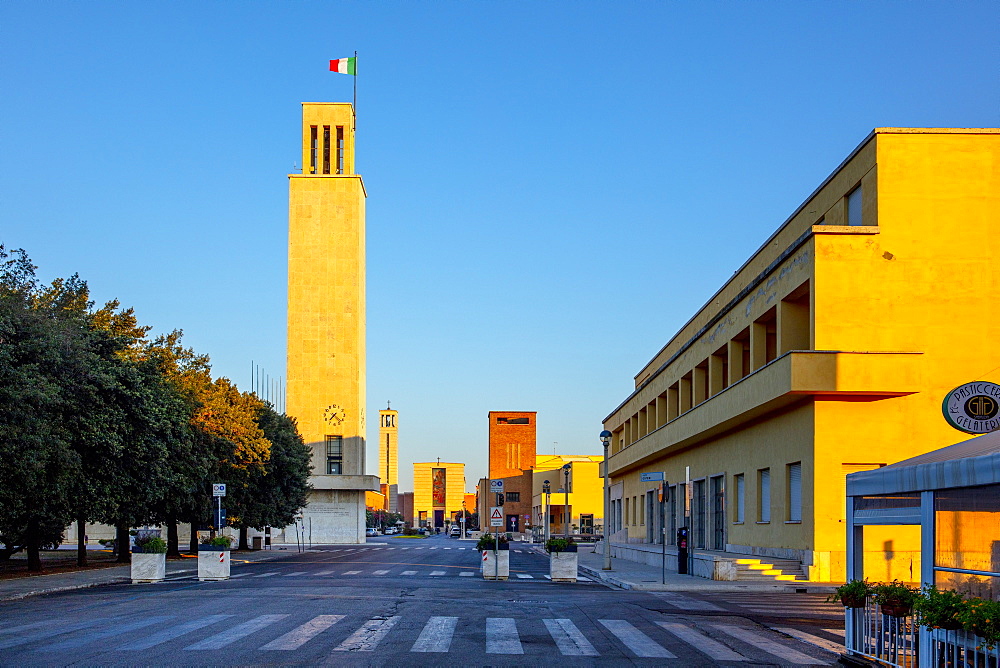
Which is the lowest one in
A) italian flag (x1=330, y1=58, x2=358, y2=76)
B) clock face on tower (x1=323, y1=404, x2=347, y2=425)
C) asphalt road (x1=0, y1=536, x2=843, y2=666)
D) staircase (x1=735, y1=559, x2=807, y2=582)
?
staircase (x1=735, y1=559, x2=807, y2=582)

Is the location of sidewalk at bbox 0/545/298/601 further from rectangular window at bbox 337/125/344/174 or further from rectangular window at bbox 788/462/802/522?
rectangular window at bbox 337/125/344/174

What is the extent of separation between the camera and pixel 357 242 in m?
101

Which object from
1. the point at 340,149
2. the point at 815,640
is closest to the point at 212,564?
the point at 815,640

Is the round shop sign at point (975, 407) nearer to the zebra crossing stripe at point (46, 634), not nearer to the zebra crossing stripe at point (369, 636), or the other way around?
the zebra crossing stripe at point (369, 636)

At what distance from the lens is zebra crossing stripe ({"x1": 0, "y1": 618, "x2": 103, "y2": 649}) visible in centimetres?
1528

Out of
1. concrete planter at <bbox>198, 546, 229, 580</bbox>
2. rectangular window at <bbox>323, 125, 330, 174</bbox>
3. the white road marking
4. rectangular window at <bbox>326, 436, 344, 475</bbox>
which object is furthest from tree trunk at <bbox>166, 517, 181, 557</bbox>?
rectangular window at <bbox>323, 125, 330, 174</bbox>

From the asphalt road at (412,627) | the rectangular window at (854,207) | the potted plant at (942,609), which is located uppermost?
the rectangular window at (854,207)

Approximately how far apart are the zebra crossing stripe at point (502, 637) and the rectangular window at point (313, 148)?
89.3 metres

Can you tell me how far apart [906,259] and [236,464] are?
116 feet

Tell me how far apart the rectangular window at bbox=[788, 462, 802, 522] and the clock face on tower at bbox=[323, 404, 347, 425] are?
7135cm

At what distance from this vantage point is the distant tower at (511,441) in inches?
5689

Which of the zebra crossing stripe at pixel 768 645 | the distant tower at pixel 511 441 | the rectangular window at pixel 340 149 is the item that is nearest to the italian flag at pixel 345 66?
the rectangular window at pixel 340 149

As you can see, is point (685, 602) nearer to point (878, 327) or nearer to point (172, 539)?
point (878, 327)

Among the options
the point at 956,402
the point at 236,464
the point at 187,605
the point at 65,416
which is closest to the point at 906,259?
the point at 956,402
